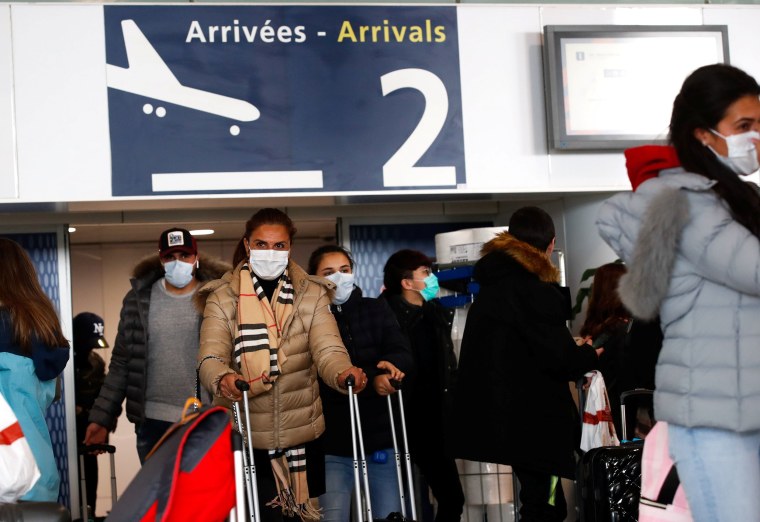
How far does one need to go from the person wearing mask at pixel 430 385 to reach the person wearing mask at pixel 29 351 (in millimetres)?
2394

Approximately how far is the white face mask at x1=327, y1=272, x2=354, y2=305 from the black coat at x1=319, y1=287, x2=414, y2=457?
27 millimetres

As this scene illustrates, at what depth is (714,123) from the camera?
281 cm

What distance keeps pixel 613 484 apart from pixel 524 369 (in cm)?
89

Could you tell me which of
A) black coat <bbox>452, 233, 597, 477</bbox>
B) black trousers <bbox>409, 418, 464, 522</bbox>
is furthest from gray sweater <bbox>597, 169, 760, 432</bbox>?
black trousers <bbox>409, 418, 464, 522</bbox>

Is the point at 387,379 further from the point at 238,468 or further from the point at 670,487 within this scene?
the point at 670,487

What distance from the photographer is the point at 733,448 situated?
263 cm

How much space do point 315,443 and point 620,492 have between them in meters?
1.45

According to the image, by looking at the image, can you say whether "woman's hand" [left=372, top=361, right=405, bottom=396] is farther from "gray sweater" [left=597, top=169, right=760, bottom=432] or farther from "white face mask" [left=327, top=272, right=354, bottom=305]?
"gray sweater" [left=597, top=169, right=760, bottom=432]

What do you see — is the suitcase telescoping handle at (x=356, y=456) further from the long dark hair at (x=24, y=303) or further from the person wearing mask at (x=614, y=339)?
the person wearing mask at (x=614, y=339)

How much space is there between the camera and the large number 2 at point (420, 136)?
23.9 feet

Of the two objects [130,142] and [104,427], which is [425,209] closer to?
[130,142]

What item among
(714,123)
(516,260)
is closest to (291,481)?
(516,260)

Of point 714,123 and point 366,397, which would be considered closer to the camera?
point 714,123

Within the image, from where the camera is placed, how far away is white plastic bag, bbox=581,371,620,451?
570 centimetres
